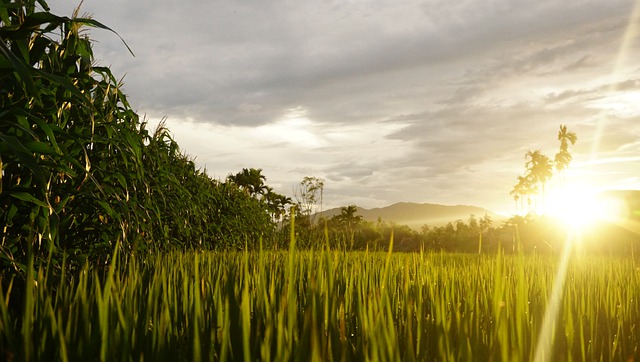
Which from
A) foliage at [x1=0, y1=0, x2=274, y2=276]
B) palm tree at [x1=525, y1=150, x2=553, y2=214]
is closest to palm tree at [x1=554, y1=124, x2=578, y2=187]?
palm tree at [x1=525, y1=150, x2=553, y2=214]

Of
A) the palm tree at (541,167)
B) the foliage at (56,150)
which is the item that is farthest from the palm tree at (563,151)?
the foliage at (56,150)

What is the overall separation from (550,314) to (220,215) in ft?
20.2

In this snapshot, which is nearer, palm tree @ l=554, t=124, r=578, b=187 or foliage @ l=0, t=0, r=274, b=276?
foliage @ l=0, t=0, r=274, b=276

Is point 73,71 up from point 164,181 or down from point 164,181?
up

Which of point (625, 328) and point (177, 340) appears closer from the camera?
point (177, 340)

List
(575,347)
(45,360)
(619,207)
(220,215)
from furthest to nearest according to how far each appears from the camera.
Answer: (619,207) → (220,215) → (575,347) → (45,360)

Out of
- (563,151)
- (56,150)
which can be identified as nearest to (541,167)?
(563,151)

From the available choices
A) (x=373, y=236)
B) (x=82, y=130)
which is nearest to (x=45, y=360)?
(x=82, y=130)

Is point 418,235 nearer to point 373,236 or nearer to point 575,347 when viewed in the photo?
point 373,236

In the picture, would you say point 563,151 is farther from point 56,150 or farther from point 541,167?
point 56,150

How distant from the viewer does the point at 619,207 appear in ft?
117

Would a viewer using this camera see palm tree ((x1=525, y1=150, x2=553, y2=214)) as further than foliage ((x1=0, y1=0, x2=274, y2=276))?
Yes

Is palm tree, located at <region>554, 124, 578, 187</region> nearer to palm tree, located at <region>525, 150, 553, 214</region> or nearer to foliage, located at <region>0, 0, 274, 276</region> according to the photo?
palm tree, located at <region>525, 150, 553, 214</region>

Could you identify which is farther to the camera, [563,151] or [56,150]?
Result: [563,151]
